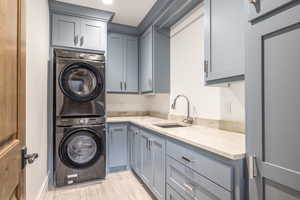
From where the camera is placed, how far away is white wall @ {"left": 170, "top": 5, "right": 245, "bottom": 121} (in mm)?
1763

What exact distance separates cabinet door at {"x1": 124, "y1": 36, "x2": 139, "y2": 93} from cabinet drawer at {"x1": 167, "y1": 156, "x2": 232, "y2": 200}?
1.94 metres

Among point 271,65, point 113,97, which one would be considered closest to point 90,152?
point 113,97

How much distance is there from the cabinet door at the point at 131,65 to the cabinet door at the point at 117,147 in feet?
2.63

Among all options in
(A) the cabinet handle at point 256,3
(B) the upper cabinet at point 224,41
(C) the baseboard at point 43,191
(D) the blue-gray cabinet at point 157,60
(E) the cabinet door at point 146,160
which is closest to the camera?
(A) the cabinet handle at point 256,3

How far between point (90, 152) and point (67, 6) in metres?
2.20

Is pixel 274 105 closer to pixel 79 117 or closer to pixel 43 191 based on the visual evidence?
pixel 79 117

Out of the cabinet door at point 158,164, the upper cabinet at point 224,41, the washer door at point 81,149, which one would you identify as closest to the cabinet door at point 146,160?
the cabinet door at point 158,164

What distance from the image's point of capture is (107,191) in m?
2.38

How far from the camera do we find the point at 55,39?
8.48 feet

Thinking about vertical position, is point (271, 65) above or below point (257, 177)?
above

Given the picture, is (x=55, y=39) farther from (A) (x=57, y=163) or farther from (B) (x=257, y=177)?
(B) (x=257, y=177)

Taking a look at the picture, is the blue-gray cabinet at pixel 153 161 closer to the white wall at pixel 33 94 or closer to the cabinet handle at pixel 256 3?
the white wall at pixel 33 94

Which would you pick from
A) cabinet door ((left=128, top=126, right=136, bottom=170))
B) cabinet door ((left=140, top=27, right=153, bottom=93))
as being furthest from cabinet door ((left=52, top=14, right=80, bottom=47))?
cabinet door ((left=128, top=126, right=136, bottom=170))

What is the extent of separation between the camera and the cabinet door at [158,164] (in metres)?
1.84
